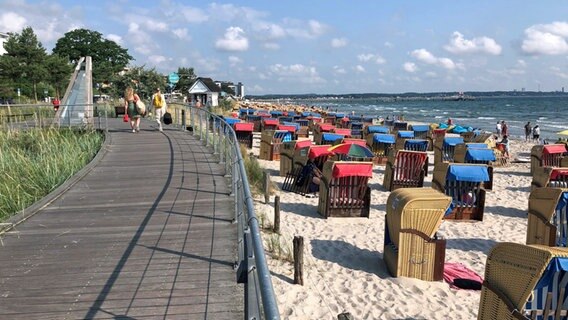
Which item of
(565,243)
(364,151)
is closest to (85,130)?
(364,151)

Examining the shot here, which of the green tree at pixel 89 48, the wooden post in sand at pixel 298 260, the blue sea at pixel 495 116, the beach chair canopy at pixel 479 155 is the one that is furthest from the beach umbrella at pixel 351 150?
the green tree at pixel 89 48

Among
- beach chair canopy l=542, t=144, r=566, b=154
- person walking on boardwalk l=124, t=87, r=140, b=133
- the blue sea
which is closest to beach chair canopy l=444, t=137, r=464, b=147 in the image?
beach chair canopy l=542, t=144, r=566, b=154

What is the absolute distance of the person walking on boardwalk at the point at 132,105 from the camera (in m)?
15.8

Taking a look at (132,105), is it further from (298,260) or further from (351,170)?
Answer: (298,260)

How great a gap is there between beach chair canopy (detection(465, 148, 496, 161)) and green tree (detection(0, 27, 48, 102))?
38.7 m

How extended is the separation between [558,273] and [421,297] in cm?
258

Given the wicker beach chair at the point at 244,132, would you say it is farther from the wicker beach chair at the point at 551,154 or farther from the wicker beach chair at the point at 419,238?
the wicker beach chair at the point at 419,238

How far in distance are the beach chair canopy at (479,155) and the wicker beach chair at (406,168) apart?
2.42 meters

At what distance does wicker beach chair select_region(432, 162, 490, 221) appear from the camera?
39.2ft

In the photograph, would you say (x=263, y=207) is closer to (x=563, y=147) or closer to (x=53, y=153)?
(x=53, y=153)

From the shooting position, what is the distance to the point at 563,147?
1784 cm

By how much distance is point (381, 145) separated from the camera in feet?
69.9

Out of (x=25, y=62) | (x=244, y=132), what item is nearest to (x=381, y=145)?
(x=244, y=132)

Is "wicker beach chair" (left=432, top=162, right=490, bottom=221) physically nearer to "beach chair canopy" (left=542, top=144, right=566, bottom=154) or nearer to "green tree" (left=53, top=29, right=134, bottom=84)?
"beach chair canopy" (left=542, top=144, right=566, bottom=154)
